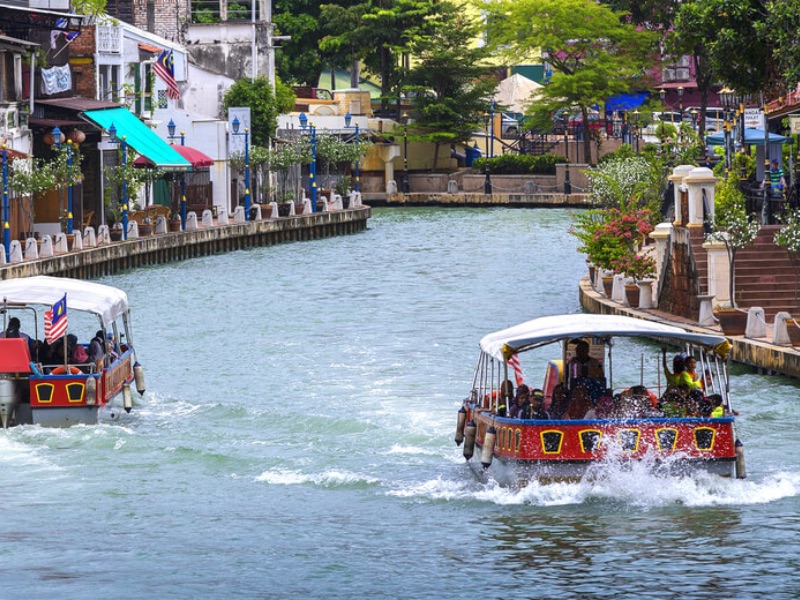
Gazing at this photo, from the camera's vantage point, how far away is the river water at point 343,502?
78.0 ft

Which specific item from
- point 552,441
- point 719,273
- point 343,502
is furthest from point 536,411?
point 719,273

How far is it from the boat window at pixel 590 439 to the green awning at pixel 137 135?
150 ft

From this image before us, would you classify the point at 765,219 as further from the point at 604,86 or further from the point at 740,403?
the point at 604,86

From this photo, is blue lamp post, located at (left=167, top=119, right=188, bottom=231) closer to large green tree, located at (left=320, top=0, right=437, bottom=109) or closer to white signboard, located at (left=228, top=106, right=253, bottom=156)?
white signboard, located at (left=228, top=106, right=253, bottom=156)

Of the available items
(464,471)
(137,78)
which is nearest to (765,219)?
(464,471)

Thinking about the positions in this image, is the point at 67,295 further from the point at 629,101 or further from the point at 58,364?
the point at 629,101

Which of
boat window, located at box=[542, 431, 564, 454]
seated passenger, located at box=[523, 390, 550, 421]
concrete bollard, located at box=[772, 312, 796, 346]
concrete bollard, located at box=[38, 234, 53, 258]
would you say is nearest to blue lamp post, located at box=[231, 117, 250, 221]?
concrete bollard, located at box=[38, 234, 53, 258]

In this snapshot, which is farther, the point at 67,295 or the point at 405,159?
the point at 405,159

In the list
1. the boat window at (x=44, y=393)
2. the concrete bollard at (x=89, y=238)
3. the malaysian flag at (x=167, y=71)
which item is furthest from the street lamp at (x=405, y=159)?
the boat window at (x=44, y=393)

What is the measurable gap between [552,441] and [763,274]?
1847 centimetres

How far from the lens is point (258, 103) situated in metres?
92.1

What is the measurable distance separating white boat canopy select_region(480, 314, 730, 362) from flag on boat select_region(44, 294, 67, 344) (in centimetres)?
822

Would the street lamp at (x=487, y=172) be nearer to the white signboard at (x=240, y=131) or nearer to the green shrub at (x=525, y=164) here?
the green shrub at (x=525, y=164)

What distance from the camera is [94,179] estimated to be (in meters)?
71.1
